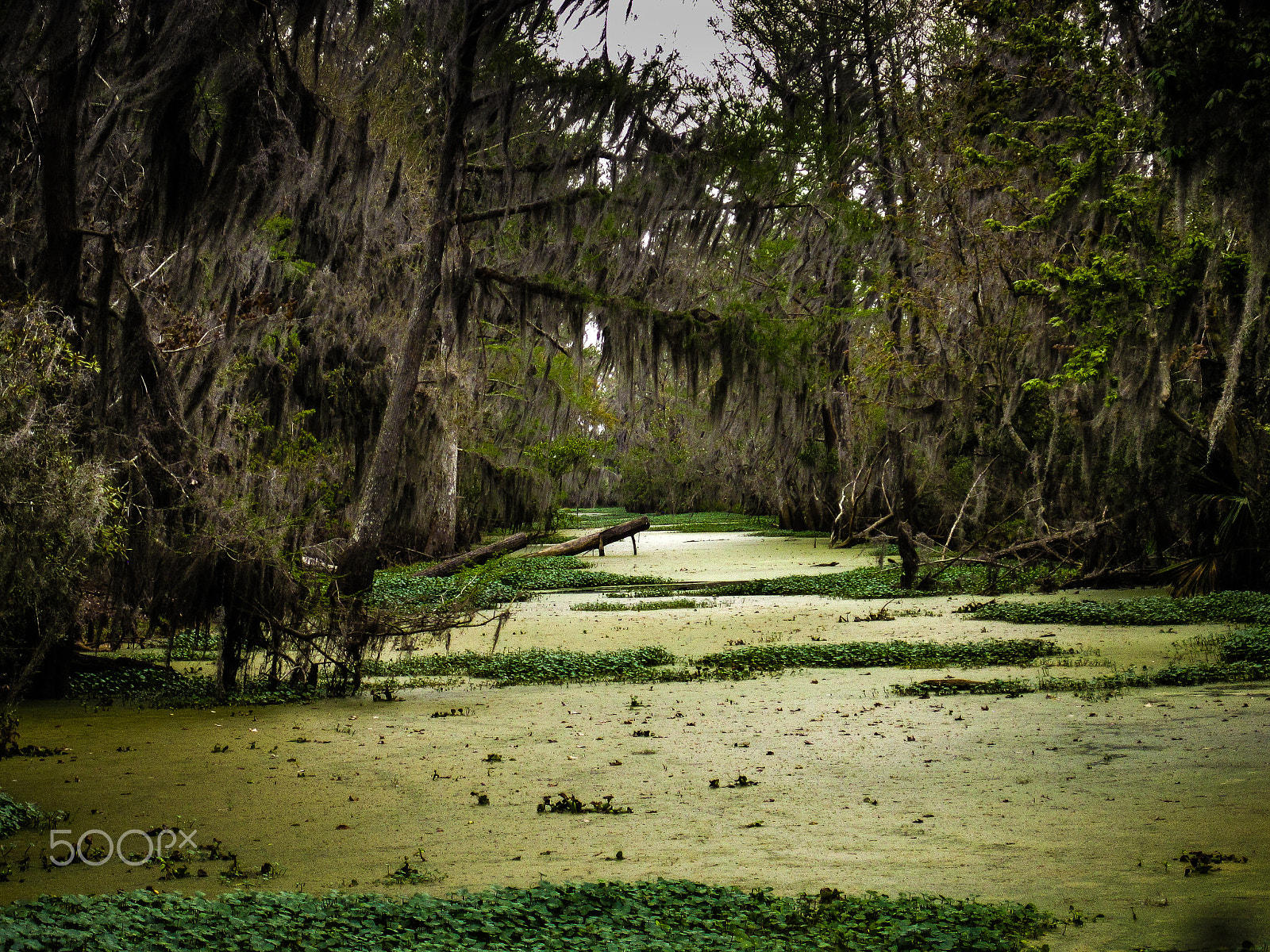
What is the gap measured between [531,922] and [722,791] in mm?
1906

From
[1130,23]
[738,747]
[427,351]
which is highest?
[1130,23]

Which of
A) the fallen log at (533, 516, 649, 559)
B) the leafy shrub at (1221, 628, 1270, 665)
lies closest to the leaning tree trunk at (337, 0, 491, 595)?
the leafy shrub at (1221, 628, 1270, 665)

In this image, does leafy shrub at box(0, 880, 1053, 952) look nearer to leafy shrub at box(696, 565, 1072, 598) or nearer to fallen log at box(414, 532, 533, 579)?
leafy shrub at box(696, 565, 1072, 598)

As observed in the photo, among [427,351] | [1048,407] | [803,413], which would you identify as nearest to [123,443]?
[427,351]

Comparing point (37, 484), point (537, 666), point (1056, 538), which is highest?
point (37, 484)

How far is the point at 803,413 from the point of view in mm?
16078

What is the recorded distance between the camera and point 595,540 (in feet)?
79.5

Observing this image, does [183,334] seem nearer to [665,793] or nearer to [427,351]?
[665,793]

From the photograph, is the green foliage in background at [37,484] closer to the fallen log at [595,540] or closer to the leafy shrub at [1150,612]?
the leafy shrub at [1150,612]

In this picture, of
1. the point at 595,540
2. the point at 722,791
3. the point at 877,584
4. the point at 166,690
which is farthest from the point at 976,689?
the point at 595,540

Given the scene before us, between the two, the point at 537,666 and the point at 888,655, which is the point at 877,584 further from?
the point at 537,666

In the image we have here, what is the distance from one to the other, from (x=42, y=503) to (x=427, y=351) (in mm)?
11568

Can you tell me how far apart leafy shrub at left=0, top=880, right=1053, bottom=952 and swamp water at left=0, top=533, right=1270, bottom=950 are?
25 cm

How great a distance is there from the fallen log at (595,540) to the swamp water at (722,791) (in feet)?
46.9
